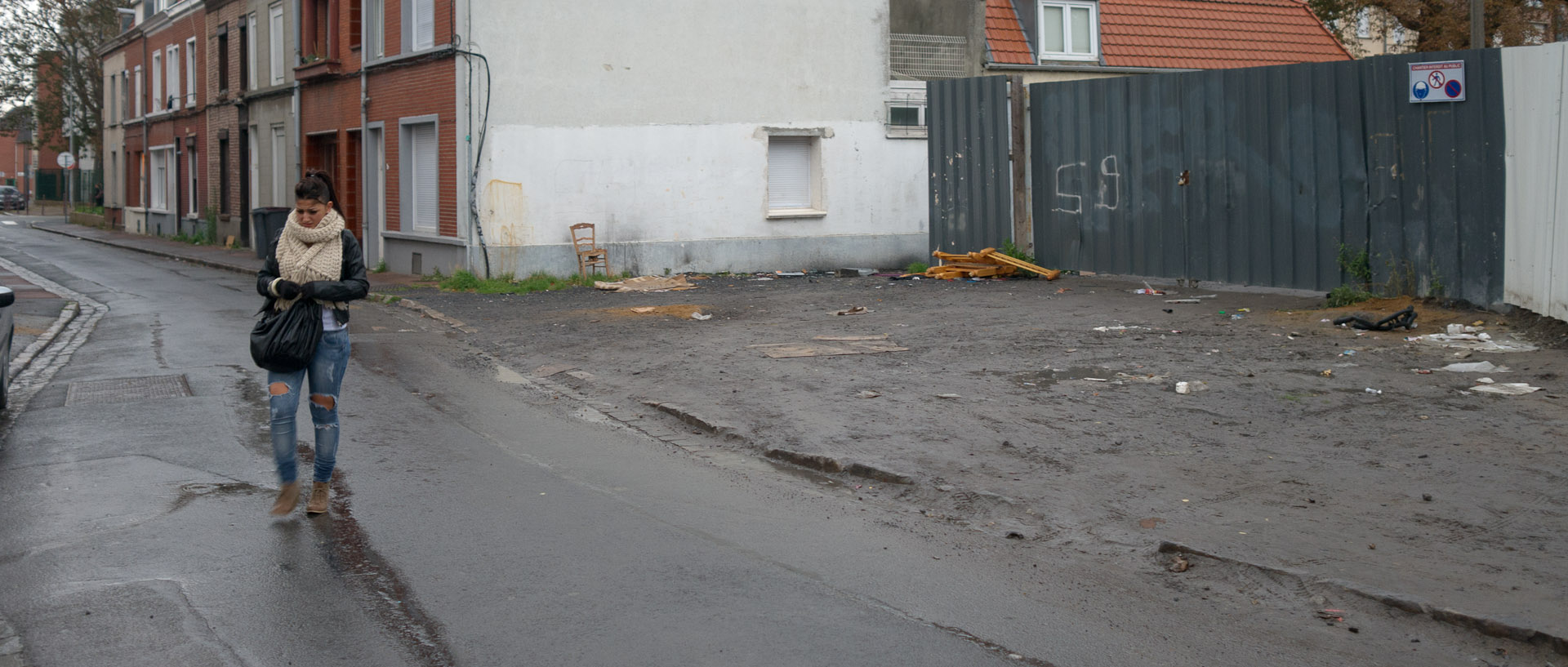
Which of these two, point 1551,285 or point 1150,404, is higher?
point 1551,285

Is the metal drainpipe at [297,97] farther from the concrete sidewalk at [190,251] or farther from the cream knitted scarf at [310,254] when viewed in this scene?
the cream knitted scarf at [310,254]

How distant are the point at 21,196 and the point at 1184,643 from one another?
82.8 metres

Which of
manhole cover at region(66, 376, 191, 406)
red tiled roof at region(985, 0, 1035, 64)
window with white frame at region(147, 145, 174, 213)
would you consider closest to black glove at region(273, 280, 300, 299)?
manhole cover at region(66, 376, 191, 406)

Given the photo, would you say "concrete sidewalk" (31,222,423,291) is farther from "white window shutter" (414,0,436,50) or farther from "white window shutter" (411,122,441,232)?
"white window shutter" (414,0,436,50)

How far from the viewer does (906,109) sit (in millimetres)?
24125

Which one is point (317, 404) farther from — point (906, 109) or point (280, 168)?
point (280, 168)

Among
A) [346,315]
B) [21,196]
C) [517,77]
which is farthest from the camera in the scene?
[21,196]

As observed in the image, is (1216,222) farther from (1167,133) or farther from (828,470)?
(828,470)

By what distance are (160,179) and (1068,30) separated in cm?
2983

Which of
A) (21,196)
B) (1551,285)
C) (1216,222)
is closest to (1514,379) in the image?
(1551,285)

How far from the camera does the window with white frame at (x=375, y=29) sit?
78.1 ft

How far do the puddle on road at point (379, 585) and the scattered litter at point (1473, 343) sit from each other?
8022 mm

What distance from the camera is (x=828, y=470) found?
7457 mm

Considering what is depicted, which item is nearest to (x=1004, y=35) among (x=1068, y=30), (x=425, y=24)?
(x=1068, y=30)
